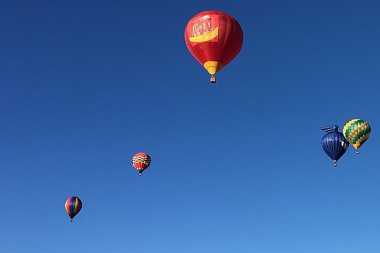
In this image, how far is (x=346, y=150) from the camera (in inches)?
2734

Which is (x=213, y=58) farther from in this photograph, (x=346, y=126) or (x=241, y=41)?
(x=346, y=126)

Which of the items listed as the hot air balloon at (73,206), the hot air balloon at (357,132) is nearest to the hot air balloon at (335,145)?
the hot air balloon at (357,132)

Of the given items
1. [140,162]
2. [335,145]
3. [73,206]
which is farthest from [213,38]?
[73,206]

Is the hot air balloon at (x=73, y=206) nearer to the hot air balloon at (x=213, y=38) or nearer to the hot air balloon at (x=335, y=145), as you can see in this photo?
the hot air balloon at (x=335, y=145)

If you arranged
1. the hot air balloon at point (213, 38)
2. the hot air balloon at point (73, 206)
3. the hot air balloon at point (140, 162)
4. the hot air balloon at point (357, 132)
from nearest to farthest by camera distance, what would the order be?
the hot air balloon at point (213, 38)
the hot air balloon at point (357, 132)
the hot air balloon at point (140, 162)
the hot air balloon at point (73, 206)

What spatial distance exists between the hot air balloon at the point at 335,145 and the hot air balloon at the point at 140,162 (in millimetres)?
25123

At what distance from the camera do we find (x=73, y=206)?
86938 mm

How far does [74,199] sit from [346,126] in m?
42.4

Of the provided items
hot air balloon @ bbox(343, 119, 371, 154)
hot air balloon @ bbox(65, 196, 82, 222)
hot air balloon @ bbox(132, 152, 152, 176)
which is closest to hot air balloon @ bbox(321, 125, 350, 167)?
hot air balloon @ bbox(343, 119, 371, 154)

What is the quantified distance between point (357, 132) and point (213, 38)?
31.7 meters

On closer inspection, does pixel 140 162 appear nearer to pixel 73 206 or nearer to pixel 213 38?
pixel 73 206

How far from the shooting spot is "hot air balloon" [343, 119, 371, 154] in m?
67.8

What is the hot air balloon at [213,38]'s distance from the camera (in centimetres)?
4266

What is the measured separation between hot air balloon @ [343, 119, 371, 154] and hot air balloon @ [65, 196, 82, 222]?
4097cm
